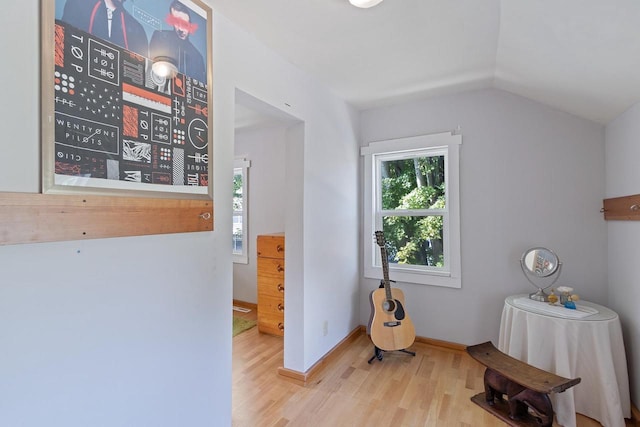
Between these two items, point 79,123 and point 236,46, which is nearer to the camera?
point 79,123

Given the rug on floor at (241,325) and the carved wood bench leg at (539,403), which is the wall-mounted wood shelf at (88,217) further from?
the rug on floor at (241,325)

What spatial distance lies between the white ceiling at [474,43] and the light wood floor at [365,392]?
84.1 inches

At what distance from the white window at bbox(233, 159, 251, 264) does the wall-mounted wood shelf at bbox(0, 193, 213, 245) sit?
278 centimetres

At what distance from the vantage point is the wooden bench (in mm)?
1610

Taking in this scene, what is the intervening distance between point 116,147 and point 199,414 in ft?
4.24

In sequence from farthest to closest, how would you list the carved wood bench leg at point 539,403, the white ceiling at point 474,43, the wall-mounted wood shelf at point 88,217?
the carved wood bench leg at point 539,403 < the white ceiling at point 474,43 < the wall-mounted wood shelf at point 88,217

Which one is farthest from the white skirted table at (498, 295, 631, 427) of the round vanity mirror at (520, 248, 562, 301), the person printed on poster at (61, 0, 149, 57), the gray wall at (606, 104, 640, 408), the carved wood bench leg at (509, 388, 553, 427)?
the person printed on poster at (61, 0, 149, 57)

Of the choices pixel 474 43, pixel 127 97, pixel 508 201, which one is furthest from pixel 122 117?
pixel 508 201

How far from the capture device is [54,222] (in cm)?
96

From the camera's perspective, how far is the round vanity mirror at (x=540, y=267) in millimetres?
2256

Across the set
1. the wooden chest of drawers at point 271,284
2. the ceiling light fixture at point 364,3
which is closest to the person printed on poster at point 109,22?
the ceiling light fixture at point 364,3

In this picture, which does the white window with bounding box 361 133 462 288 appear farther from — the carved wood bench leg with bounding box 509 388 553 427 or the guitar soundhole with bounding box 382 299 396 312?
the carved wood bench leg with bounding box 509 388 553 427

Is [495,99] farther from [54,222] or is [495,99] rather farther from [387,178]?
[54,222]

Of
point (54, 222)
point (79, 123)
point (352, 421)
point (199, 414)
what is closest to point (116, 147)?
point (79, 123)
